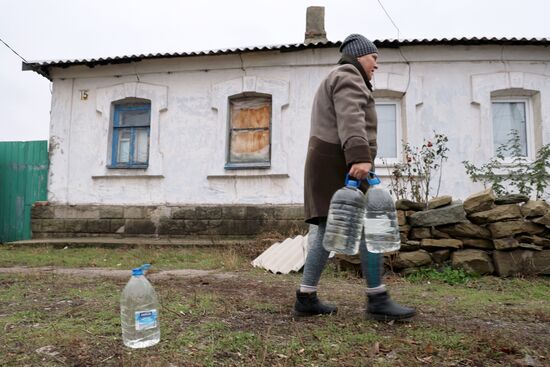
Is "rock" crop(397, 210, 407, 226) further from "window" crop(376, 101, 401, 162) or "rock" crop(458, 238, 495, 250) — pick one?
"window" crop(376, 101, 401, 162)

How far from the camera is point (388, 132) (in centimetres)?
830

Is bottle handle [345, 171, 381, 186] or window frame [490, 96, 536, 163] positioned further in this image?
window frame [490, 96, 536, 163]

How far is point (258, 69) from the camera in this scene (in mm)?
8531

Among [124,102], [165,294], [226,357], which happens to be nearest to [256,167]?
[124,102]

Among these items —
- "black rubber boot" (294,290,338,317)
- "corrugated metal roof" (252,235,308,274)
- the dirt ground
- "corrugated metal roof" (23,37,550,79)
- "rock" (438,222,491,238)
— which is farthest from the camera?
"corrugated metal roof" (23,37,550,79)

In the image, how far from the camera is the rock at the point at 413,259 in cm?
493

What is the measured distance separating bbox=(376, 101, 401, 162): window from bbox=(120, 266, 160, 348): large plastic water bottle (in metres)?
6.37

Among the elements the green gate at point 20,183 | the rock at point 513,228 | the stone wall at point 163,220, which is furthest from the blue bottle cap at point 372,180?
the green gate at point 20,183

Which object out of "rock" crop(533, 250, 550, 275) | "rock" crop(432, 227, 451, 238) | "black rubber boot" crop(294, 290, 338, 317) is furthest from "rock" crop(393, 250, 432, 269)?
"black rubber boot" crop(294, 290, 338, 317)

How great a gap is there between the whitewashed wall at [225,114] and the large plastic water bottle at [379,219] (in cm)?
515

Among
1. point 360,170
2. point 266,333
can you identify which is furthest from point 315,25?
point 266,333

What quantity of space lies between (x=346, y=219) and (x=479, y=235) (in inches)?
113

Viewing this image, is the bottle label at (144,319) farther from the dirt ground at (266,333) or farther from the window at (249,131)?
the window at (249,131)

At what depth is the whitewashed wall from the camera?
26.1 feet
